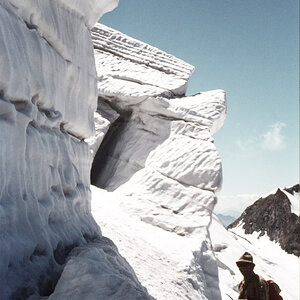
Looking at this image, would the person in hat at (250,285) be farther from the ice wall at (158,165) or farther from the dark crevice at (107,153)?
the dark crevice at (107,153)

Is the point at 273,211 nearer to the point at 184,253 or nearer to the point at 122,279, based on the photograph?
the point at 184,253

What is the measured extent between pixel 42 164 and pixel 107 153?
Answer: 20.9 feet

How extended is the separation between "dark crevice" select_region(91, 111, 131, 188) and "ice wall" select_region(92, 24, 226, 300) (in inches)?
1.0

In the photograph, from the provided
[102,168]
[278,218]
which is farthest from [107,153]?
[278,218]

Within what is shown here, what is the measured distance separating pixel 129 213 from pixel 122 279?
486 cm

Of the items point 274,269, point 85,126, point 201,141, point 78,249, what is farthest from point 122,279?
point 274,269

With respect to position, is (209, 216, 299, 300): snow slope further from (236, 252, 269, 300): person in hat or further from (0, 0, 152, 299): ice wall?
(0, 0, 152, 299): ice wall

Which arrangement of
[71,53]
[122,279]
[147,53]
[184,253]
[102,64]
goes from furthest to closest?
1. [147,53]
2. [102,64]
3. [184,253]
4. [71,53]
5. [122,279]

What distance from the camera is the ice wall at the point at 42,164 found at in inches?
75.1

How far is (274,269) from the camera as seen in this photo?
1037 cm

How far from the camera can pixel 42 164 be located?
2424mm

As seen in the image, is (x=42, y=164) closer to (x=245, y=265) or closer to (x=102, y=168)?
(x=245, y=265)

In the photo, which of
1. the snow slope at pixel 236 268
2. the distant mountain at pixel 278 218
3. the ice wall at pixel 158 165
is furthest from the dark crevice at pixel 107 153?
the distant mountain at pixel 278 218

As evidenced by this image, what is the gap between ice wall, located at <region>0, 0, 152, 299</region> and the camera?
191cm
